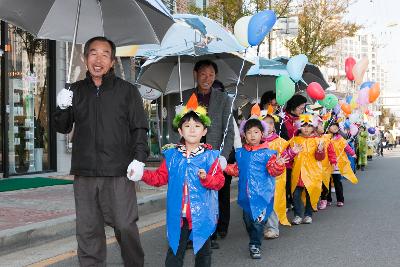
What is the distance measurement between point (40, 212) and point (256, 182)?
338 centimetres

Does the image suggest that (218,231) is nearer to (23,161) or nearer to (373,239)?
(373,239)

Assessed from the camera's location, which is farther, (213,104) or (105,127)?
(213,104)

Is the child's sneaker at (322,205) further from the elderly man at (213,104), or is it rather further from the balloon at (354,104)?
the elderly man at (213,104)

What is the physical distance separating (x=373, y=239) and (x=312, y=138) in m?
1.86

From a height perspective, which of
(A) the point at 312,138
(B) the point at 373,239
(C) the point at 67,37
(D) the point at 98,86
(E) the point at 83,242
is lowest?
(B) the point at 373,239

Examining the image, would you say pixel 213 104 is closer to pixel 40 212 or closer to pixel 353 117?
pixel 40 212

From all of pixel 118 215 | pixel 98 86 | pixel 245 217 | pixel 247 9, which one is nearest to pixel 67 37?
pixel 98 86

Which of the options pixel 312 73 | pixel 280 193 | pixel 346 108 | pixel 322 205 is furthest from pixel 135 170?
pixel 312 73

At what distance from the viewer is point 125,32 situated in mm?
5305

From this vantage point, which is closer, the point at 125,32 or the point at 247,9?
the point at 125,32

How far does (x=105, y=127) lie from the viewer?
405 centimetres

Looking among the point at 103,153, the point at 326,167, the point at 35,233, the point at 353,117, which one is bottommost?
the point at 35,233

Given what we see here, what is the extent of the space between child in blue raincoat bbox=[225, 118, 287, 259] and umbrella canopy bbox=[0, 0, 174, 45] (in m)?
1.39

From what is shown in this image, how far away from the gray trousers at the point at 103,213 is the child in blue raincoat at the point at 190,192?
0.34 metres
